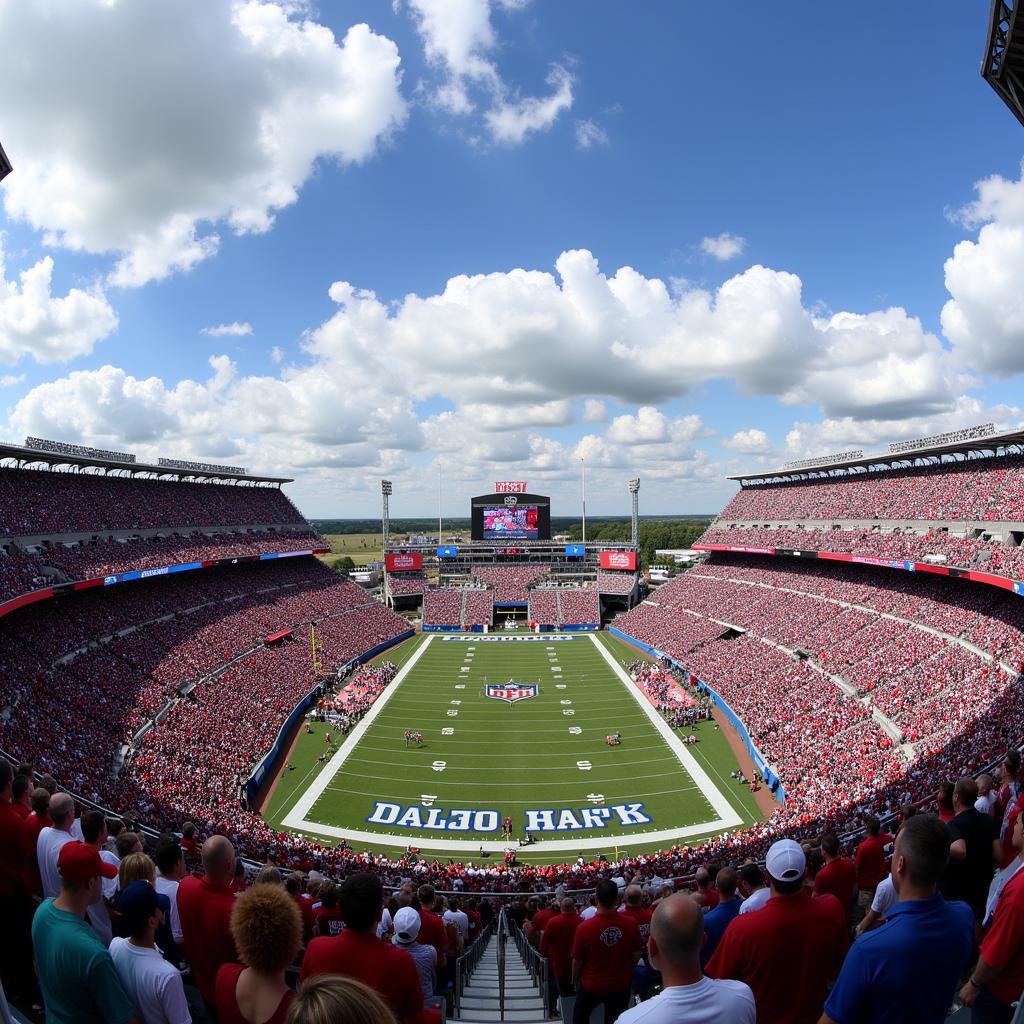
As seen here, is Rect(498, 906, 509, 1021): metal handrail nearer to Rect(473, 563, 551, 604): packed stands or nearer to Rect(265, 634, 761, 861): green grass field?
Rect(265, 634, 761, 861): green grass field

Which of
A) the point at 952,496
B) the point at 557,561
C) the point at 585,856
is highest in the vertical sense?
the point at 952,496

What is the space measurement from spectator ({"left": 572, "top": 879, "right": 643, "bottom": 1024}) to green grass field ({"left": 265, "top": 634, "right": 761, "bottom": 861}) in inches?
696

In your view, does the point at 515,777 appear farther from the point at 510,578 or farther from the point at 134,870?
the point at 510,578

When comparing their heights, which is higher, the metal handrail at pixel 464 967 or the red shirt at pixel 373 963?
the red shirt at pixel 373 963

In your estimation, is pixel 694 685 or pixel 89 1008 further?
pixel 694 685

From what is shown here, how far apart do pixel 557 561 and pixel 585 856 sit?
4905 cm

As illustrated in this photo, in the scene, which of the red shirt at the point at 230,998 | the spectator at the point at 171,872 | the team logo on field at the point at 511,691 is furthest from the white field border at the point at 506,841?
the red shirt at the point at 230,998

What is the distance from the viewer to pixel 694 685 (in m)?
38.7

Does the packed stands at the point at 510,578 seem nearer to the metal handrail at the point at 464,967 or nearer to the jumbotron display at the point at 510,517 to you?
the jumbotron display at the point at 510,517

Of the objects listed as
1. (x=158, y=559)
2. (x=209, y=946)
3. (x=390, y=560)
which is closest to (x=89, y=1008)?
(x=209, y=946)

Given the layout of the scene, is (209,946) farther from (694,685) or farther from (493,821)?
(694,685)

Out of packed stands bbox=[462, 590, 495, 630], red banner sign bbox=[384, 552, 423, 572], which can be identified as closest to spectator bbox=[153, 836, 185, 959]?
packed stands bbox=[462, 590, 495, 630]

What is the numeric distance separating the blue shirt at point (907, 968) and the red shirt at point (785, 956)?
0.48 meters

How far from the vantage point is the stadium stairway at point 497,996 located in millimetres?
7504
